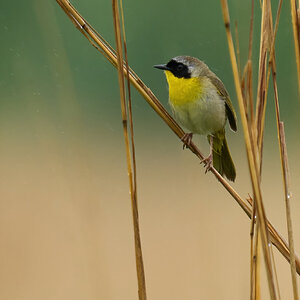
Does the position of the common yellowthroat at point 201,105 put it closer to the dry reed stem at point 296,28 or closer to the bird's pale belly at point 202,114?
the bird's pale belly at point 202,114

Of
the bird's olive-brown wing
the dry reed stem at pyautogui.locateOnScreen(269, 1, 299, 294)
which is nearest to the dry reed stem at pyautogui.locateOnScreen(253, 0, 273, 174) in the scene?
the dry reed stem at pyautogui.locateOnScreen(269, 1, 299, 294)

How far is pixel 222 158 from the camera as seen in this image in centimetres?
278

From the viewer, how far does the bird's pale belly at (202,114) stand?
108 inches

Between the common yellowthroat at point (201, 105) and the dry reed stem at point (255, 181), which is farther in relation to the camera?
the common yellowthroat at point (201, 105)

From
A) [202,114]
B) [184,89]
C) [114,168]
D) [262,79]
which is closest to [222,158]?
[202,114]

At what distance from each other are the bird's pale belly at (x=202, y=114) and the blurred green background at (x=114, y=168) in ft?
0.85

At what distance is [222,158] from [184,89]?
0.33 m

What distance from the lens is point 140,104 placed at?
8.68 m

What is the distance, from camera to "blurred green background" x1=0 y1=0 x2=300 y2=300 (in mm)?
4965

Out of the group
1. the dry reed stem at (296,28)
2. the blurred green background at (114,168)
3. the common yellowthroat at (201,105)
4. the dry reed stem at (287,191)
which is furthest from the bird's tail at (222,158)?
the dry reed stem at (296,28)

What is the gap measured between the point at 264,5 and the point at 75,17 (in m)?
0.47

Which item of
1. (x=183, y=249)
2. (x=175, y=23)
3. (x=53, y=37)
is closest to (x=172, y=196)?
(x=183, y=249)

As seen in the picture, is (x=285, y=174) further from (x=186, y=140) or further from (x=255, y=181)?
(x=186, y=140)

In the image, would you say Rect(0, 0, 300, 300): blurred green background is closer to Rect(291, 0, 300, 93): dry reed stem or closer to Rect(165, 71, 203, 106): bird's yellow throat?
Rect(165, 71, 203, 106): bird's yellow throat
